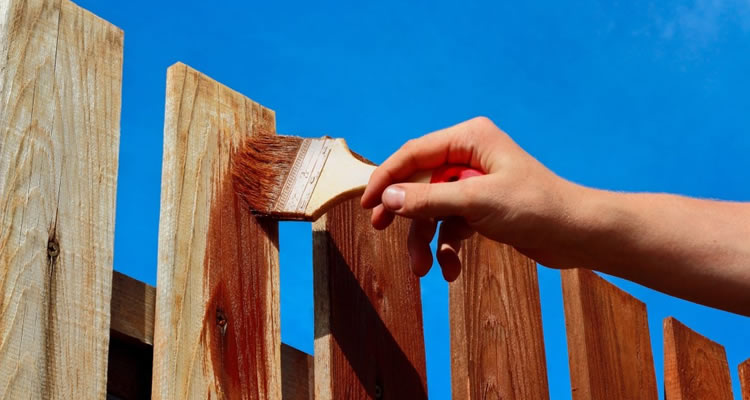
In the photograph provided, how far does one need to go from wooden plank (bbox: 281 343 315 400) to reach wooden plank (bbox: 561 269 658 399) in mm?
1052

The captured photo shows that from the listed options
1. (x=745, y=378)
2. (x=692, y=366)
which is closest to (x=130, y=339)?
(x=692, y=366)

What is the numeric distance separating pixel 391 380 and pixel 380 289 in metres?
0.24

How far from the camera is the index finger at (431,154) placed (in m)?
1.93

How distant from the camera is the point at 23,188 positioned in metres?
2.04

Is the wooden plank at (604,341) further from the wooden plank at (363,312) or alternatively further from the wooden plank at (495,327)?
the wooden plank at (363,312)

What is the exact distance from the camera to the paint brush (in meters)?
2.36

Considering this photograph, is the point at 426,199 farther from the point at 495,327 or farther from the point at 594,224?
the point at 495,327

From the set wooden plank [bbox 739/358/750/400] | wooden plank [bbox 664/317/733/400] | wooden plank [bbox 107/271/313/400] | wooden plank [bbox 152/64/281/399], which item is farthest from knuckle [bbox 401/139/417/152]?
wooden plank [bbox 739/358/750/400]

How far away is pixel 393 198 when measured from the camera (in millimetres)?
1922

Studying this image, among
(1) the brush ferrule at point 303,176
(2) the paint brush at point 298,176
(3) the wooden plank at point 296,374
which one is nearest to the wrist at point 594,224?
(2) the paint brush at point 298,176

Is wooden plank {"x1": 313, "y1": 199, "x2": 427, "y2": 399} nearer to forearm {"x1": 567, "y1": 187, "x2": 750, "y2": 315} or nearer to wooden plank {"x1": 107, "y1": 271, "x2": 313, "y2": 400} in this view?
wooden plank {"x1": 107, "y1": 271, "x2": 313, "y2": 400}

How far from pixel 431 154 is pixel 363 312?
2.54ft

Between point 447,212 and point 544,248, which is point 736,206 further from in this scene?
point 447,212

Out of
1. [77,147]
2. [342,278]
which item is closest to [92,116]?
[77,147]
